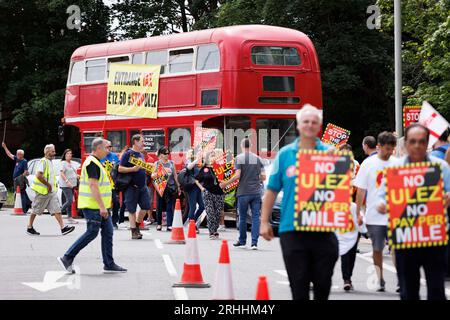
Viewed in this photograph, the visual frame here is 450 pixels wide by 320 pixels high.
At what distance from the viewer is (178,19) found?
1853 inches

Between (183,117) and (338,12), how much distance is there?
15225 mm

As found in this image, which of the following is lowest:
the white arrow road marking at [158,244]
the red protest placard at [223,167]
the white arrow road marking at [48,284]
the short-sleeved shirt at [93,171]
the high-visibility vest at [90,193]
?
the white arrow road marking at [48,284]

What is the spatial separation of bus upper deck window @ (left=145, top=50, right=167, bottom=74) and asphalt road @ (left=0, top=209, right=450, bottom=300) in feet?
20.4

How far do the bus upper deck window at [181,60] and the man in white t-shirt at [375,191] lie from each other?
13.1 meters

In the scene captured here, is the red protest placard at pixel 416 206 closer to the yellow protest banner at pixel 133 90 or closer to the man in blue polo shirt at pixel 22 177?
the yellow protest banner at pixel 133 90

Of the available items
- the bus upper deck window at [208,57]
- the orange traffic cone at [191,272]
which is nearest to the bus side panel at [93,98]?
the bus upper deck window at [208,57]

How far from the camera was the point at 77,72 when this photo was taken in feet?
95.7

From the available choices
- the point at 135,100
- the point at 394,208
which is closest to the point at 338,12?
the point at 135,100

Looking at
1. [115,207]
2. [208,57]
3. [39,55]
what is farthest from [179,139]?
[39,55]

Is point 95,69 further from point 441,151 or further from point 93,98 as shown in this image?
point 441,151

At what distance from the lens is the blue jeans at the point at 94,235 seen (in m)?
13.8

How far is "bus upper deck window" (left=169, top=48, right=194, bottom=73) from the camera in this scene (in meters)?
24.9

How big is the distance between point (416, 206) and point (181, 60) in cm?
1757
